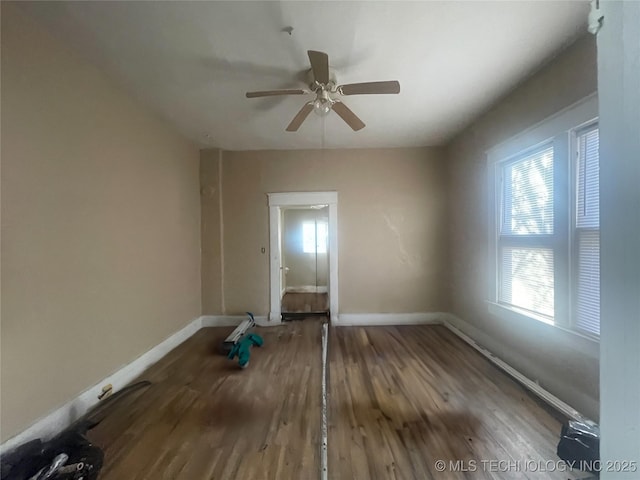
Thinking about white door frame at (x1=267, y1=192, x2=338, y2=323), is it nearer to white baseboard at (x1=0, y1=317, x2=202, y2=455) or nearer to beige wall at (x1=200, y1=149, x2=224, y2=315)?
beige wall at (x1=200, y1=149, x2=224, y2=315)

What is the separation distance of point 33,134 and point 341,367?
2910 millimetres

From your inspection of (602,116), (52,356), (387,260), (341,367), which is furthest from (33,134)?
(387,260)

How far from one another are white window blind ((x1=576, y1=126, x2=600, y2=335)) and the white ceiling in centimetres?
75

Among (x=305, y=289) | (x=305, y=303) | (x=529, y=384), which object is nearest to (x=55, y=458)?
(x=529, y=384)

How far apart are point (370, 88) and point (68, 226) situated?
2374 mm

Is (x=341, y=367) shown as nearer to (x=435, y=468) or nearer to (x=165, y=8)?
(x=435, y=468)

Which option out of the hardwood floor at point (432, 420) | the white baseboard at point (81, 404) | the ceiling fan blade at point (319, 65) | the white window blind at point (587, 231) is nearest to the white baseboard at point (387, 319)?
the hardwood floor at point (432, 420)

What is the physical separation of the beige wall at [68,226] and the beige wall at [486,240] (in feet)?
11.4

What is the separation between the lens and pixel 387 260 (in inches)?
153

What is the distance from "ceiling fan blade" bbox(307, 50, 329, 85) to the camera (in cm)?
169

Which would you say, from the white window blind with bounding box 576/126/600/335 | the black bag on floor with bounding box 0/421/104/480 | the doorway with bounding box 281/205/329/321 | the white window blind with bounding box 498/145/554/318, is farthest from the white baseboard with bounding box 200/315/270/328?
the white window blind with bounding box 576/126/600/335

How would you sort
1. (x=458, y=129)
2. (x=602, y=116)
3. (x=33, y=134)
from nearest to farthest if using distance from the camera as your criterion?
(x=602, y=116)
(x=33, y=134)
(x=458, y=129)

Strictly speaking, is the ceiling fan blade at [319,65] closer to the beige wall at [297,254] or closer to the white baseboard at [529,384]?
the white baseboard at [529,384]

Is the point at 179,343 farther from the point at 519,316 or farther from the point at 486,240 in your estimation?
the point at 486,240
